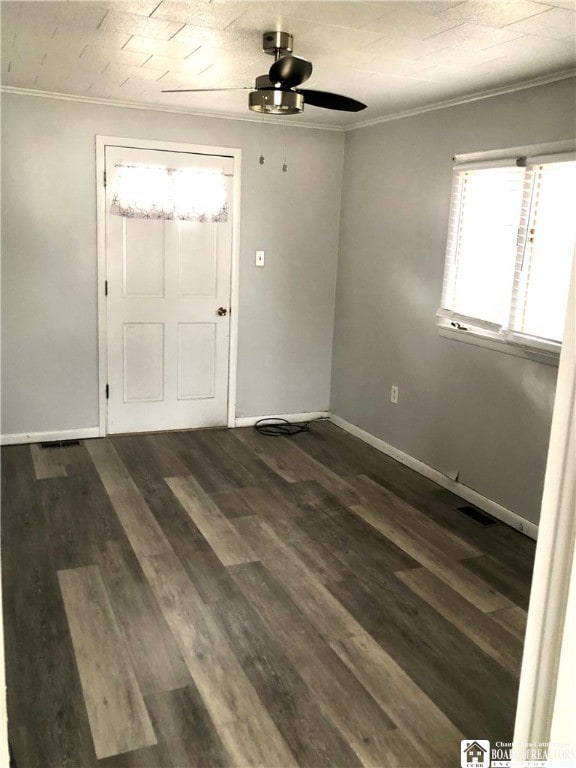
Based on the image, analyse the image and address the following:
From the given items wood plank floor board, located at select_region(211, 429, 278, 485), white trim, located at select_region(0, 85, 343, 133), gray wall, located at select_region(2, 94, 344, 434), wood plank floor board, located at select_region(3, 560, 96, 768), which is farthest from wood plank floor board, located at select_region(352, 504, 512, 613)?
white trim, located at select_region(0, 85, 343, 133)

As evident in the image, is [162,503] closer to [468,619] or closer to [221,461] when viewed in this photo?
[221,461]

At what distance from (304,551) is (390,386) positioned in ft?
5.89

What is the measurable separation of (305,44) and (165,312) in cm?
247

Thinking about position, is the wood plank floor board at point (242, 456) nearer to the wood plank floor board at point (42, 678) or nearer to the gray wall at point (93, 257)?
the gray wall at point (93, 257)

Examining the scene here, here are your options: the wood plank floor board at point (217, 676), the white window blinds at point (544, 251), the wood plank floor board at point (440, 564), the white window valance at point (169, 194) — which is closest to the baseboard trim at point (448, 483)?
the wood plank floor board at point (440, 564)

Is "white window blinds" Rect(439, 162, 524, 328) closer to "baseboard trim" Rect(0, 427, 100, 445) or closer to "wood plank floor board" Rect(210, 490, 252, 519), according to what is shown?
"wood plank floor board" Rect(210, 490, 252, 519)

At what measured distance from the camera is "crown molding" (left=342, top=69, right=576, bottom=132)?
324cm

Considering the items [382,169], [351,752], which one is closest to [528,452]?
[351,752]

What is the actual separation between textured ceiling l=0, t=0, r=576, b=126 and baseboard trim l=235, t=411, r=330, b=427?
2464mm

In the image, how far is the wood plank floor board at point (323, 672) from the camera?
6.99 ft

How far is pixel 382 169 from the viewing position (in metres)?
4.76

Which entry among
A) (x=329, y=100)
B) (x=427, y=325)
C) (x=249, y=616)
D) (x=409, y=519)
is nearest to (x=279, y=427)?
(x=427, y=325)

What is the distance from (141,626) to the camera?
2670mm

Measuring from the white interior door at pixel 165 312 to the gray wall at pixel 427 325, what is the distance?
1014mm
